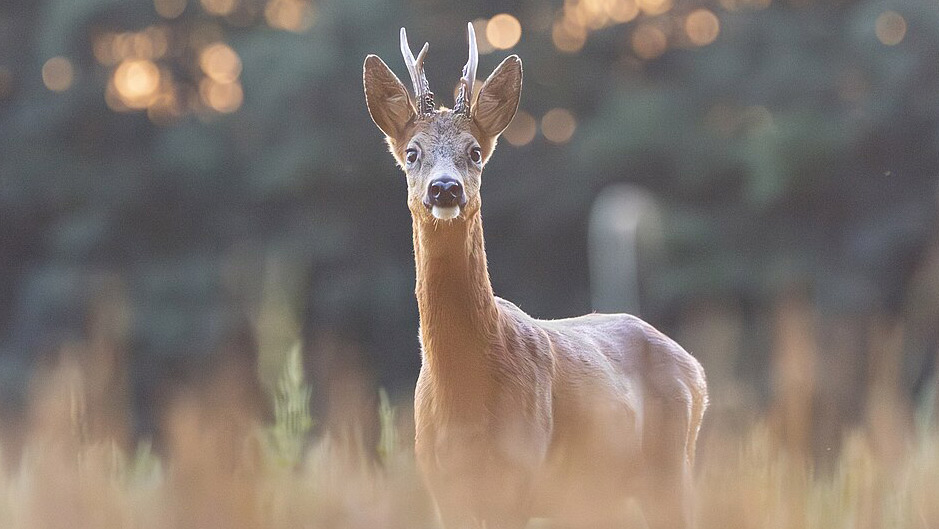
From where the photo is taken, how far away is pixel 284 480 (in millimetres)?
3289

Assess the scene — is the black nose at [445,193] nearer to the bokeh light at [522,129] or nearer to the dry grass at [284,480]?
the dry grass at [284,480]

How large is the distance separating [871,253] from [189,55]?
441 inches

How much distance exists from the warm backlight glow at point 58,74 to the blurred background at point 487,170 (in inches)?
1.4

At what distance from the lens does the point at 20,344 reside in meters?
20.6

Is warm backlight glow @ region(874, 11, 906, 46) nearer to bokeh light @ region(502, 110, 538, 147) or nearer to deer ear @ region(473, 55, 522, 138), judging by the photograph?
bokeh light @ region(502, 110, 538, 147)

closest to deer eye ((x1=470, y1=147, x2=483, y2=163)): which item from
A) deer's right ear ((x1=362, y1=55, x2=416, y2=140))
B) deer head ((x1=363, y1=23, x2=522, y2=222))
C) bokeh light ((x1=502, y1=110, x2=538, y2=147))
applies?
deer head ((x1=363, y1=23, x2=522, y2=222))

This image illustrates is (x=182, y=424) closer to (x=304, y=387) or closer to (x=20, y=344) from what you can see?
(x=304, y=387)

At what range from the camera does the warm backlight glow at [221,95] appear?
74.2 ft

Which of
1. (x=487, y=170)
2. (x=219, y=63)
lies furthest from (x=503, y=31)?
(x=219, y=63)

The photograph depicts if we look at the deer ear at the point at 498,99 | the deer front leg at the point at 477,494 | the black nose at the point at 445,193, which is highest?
the deer ear at the point at 498,99

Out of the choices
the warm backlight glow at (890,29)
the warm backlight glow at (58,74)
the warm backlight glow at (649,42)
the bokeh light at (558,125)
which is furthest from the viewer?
the warm backlight glow at (649,42)

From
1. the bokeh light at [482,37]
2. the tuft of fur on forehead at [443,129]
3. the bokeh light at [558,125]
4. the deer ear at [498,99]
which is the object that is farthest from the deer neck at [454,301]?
the bokeh light at [558,125]

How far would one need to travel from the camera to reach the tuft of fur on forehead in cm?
Result: 478

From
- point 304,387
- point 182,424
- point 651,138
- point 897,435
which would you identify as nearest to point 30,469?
point 182,424
